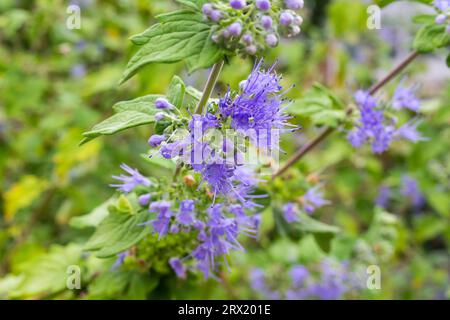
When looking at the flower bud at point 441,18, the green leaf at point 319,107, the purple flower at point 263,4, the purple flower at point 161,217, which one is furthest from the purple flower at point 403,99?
the purple flower at point 161,217

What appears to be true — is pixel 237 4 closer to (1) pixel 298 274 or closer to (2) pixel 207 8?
(2) pixel 207 8

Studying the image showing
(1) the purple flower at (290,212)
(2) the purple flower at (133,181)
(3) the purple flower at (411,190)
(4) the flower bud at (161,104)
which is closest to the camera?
(4) the flower bud at (161,104)

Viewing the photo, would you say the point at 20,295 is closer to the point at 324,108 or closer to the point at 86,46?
the point at 324,108

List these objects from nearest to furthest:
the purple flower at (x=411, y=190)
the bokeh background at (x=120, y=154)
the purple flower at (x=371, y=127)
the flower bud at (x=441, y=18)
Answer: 1. the flower bud at (x=441, y=18)
2. the purple flower at (x=371, y=127)
3. the bokeh background at (x=120, y=154)
4. the purple flower at (x=411, y=190)

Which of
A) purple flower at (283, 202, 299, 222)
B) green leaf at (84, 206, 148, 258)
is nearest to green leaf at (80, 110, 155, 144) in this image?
green leaf at (84, 206, 148, 258)

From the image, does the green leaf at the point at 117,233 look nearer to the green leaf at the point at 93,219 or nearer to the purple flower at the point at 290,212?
the green leaf at the point at 93,219
